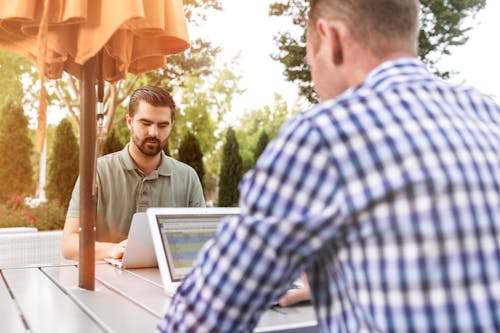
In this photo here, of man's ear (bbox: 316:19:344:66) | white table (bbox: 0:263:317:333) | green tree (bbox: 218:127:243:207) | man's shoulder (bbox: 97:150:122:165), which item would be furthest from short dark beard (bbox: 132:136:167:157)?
green tree (bbox: 218:127:243:207)

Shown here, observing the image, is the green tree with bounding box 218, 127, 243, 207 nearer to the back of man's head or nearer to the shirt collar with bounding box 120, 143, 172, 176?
the shirt collar with bounding box 120, 143, 172, 176

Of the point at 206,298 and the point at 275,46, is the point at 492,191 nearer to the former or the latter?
the point at 206,298

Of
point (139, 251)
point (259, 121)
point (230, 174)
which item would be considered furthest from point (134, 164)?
point (259, 121)

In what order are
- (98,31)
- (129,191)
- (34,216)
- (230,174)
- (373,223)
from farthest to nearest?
(230,174)
(34,216)
(129,191)
(98,31)
(373,223)

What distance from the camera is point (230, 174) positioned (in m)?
15.2

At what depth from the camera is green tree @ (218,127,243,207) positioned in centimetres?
1488

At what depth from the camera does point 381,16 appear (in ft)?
3.56

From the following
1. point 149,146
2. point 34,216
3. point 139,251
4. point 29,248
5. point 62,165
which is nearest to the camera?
point 139,251

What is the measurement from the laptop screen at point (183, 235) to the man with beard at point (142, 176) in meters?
1.29

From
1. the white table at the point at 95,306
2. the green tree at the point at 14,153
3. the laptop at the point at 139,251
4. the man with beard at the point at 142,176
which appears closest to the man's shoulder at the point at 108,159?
the man with beard at the point at 142,176

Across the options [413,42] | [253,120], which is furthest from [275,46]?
[413,42]

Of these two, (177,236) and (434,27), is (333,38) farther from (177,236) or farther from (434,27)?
(434,27)

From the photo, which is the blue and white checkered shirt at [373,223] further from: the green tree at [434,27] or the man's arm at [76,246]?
the green tree at [434,27]

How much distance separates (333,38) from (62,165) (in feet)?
42.8
